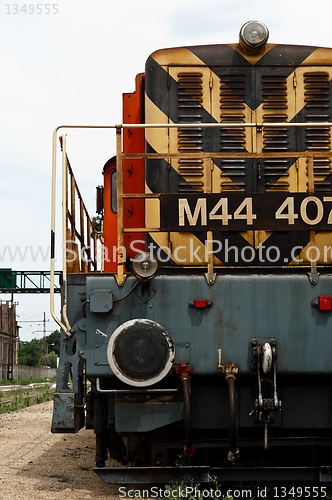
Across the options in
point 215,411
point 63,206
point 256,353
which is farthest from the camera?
point 63,206

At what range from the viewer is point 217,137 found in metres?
6.29

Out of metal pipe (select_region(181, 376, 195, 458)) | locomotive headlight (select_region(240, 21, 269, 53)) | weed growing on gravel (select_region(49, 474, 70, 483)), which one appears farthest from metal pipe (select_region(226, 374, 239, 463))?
locomotive headlight (select_region(240, 21, 269, 53))

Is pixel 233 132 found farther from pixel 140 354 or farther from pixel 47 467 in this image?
pixel 47 467

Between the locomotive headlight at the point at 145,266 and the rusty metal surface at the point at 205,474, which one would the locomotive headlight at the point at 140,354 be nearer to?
the locomotive headlight at the point at 145,266

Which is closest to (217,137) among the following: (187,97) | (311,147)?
(187,97)

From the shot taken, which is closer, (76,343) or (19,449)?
(76,343)

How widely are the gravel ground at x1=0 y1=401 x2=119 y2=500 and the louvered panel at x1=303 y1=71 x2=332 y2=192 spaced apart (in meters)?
3.44

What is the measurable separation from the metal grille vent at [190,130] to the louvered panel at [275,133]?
596 mm

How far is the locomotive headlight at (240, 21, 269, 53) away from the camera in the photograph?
6219 millimetres

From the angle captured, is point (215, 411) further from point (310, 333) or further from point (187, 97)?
point (187, 97)

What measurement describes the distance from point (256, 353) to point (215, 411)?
70cm

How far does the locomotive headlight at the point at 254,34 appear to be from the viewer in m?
6.22

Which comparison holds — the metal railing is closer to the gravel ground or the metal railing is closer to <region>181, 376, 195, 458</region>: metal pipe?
<region>181, 376, 195, 458</region>: metal pipe

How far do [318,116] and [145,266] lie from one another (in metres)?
2.37
